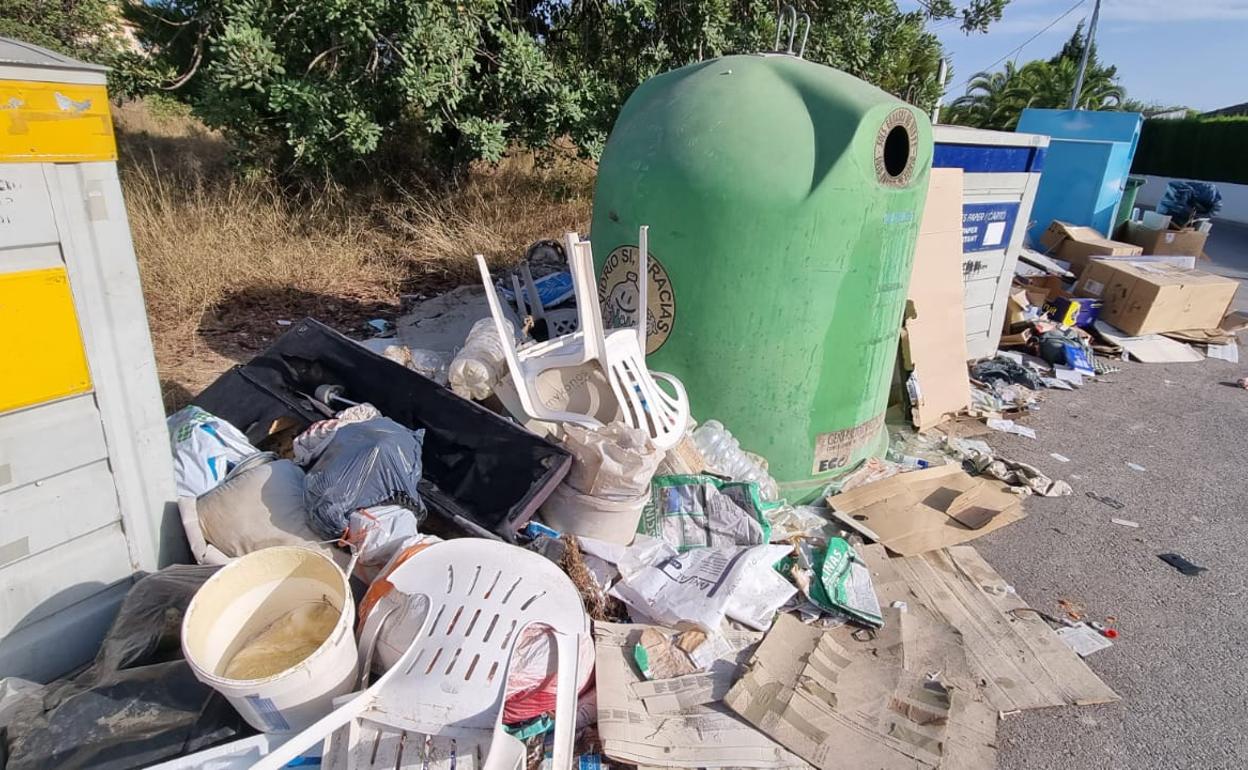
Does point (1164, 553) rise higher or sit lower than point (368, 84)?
lower

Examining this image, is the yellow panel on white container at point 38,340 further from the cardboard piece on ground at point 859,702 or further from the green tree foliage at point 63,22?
the green tree foliage at point 63,22

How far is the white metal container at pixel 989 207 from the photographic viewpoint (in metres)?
4.34

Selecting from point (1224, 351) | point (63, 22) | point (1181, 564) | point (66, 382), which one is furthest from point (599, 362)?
point (63, 22)

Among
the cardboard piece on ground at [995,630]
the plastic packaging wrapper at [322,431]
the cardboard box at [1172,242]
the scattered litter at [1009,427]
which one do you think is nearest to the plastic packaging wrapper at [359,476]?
the plastic packaging wrapper at [322,431]

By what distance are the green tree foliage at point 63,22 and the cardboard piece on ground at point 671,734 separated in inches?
401

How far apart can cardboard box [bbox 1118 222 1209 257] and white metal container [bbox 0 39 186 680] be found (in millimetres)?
9393

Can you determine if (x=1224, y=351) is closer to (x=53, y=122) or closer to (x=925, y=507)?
(x=925, y=507)

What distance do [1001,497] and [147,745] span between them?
11.0 ft

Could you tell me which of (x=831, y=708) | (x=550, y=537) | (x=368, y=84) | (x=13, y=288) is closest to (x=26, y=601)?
(x=13, y=288)

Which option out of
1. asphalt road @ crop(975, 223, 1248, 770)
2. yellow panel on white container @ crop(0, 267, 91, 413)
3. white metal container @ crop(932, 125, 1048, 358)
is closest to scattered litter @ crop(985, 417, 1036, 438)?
asphalt road @ crop(975, 223, 1248, 770)

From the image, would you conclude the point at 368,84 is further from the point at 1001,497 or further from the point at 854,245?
the point at 1001,497

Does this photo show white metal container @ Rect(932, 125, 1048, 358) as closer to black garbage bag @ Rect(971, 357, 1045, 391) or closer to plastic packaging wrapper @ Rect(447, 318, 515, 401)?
black garbage bag @ Rect(971, 357, 1045, 391)

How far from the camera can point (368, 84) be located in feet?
16.9

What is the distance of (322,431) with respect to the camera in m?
2.55
